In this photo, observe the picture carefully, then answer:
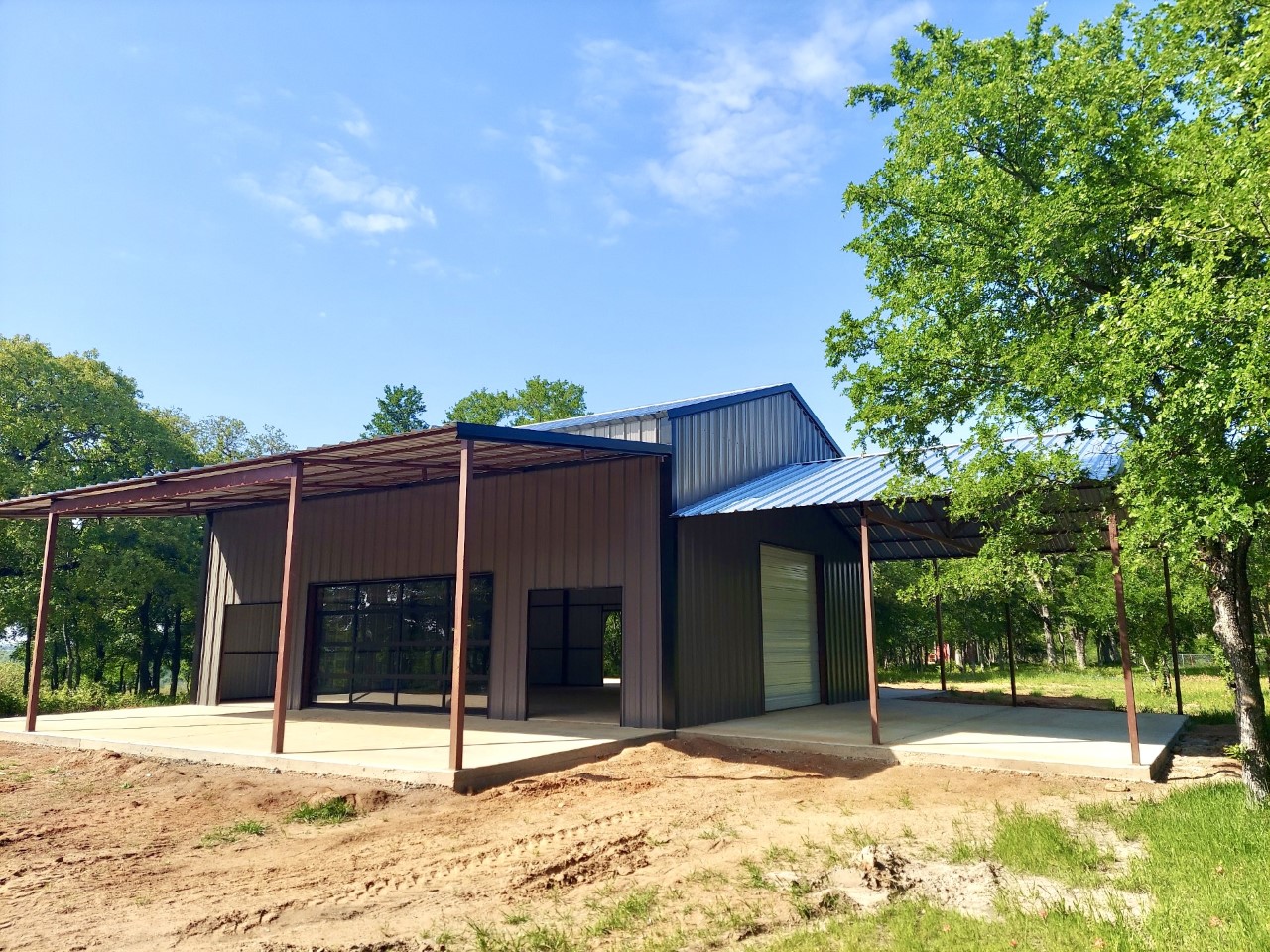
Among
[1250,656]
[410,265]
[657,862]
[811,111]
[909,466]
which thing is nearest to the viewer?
[657,862]

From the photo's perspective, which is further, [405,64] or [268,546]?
[268,546]

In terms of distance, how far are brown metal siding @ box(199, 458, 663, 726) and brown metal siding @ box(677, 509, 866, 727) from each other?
0.59 metres

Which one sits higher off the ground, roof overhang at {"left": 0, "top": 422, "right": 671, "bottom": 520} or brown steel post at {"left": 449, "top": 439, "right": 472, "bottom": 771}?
roof overhang at {"left": 0, "top": 422, "right": 671, "bottom": 520}

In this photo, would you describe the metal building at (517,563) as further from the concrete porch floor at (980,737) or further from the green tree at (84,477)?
the green tree at (84,477)

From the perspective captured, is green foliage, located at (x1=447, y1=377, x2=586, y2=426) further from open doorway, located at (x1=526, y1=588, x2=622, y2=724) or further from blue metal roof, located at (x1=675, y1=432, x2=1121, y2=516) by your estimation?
blue metal roof, located at (x1=675, y1=432, x2=1121, y2=516)

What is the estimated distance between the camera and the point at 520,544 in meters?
12.9

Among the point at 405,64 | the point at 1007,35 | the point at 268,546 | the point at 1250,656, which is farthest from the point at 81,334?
the point at 1250,656

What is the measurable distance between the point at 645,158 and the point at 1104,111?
6.71 meters

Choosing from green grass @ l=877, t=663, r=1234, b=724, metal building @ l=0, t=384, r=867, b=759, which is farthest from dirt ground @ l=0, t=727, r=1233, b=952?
green grass @ l=877, t=663, r=1234, b=724

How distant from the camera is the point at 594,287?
20.5m

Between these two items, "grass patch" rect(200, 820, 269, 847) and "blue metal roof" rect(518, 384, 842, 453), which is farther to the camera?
"blue metal roof" rect(518, 384, 842, 453)

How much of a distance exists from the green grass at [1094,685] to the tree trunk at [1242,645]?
730cm

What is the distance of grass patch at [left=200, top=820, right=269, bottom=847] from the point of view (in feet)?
22.0

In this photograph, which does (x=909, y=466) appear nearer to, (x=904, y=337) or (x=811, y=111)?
(x=904, y=337)
